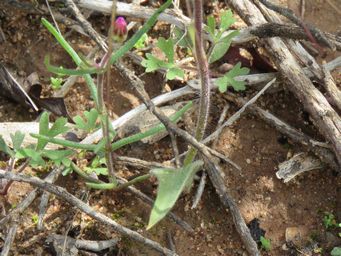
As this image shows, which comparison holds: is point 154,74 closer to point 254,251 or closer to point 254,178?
point 254,178

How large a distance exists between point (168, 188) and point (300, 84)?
1286 mm

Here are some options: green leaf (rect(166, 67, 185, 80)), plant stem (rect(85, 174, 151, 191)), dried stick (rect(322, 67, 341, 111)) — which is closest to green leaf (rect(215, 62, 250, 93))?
green leaf (rect(166, 67, 185, 80))

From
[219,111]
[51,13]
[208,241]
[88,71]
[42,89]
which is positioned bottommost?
[208,241]

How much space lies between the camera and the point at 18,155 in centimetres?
263

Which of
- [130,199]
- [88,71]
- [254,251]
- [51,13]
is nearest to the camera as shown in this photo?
[88,71]

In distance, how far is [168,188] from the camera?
2.04m

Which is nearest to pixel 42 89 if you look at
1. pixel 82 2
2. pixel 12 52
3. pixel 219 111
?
pixel 12 52

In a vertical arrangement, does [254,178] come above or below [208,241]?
above

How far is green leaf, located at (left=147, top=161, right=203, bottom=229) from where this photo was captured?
6.41 ft

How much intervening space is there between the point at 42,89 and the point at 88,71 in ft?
4.11

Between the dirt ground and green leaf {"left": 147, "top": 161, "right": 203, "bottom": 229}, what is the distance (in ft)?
2.79

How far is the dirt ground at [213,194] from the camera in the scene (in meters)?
2.92

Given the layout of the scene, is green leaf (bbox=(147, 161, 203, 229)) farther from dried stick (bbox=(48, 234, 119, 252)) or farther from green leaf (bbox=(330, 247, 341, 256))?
green leaf (bbox=(330, 247, 341, 256))

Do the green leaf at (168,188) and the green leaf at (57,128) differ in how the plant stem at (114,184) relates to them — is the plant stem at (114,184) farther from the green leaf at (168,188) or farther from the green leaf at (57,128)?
the green leaf at (168,188)
